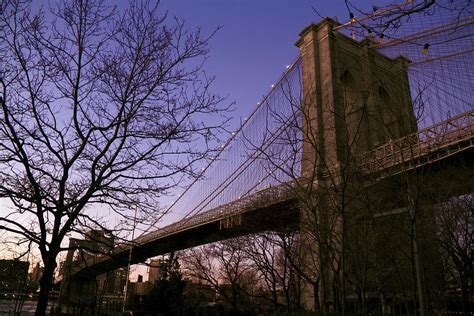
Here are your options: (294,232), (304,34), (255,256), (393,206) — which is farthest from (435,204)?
(304,34)

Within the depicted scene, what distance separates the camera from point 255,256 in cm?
1338

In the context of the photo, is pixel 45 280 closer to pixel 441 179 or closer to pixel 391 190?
pixel 391 190

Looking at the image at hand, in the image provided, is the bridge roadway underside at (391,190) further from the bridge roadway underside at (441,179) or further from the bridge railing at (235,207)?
the bridge railing at (235,207)

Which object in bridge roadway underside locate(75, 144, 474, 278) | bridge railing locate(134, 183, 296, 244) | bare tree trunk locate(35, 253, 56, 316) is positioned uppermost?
bridge railing locate(134, 183, 296, 244)

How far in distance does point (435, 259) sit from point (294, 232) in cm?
439

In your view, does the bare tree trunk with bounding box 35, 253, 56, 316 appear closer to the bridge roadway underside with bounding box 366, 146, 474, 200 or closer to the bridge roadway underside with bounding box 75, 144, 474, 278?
the bridge roadway underside with bounding box 75, 144, 474, 278

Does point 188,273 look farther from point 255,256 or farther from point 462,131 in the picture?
point 462,131

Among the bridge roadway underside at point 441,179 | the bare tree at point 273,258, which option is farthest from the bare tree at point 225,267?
the bridge roadway underside at point 441,179

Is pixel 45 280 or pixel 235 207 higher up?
pixel 235 207

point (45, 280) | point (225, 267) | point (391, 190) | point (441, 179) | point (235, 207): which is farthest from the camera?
point (235, 207)

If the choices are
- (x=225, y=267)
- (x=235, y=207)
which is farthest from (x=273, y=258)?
(x=235, y=207)

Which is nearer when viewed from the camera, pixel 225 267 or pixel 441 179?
pixel 441 179


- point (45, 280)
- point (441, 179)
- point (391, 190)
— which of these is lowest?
point (45, 280)

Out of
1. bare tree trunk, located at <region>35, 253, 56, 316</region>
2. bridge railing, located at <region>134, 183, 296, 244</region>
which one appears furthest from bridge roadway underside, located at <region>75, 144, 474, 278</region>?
bare tree trunk, located at <region>35, 253, 56, 316</region>
